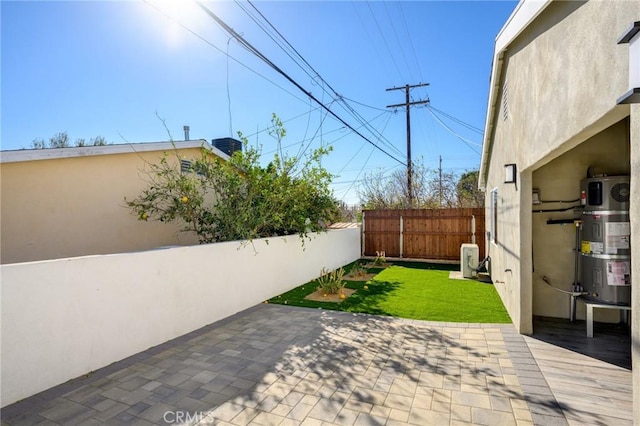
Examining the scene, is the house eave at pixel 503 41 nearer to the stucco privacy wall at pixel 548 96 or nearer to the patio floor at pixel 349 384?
the stucco privacy wall at pixel 548 96

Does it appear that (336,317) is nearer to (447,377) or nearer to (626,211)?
(447,377)

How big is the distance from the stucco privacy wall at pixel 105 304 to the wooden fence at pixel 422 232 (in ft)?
24.6

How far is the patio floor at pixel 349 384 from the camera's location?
9.29 feet

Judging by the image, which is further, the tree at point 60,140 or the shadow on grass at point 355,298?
the tree at point 60,140

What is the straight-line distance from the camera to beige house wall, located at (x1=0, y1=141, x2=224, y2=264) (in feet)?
17.7

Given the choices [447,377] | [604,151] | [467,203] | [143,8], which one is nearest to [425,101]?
[467,203]

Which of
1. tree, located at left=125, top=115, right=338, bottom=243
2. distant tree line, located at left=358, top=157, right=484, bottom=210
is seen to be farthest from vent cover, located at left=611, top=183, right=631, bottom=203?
distant tree line, located at left=358, top=157, right=484, bottom=210

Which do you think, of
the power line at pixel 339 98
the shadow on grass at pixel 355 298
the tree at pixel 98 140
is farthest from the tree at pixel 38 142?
the shadow on grass at pixel 355 298

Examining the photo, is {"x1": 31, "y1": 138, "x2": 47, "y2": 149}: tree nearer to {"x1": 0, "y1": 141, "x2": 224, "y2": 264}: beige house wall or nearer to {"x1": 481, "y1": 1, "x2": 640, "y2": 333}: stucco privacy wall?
{"x1": 0, "y1": 141, "x2": 224, "y2": 264}: beige house wall

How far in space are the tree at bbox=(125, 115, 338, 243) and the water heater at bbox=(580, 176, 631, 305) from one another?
519cm

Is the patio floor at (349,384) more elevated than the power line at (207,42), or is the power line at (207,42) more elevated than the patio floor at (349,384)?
the power line at (207,42)

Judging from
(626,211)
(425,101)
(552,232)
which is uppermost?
(425,101)

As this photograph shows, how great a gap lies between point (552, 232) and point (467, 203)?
1211cm

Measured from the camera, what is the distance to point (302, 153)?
25.2 ft
